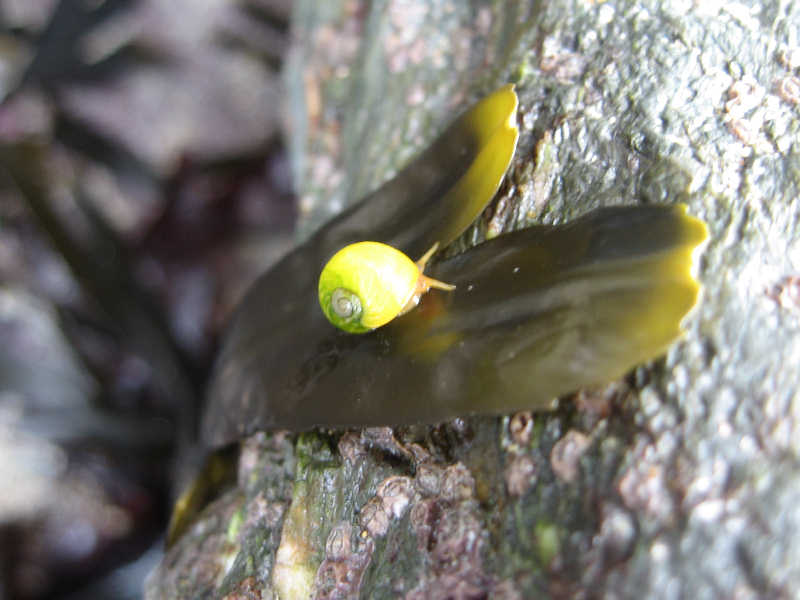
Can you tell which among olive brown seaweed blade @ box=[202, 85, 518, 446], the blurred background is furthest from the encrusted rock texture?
the blurred background

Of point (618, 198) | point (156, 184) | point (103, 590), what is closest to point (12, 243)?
point (156, 184)

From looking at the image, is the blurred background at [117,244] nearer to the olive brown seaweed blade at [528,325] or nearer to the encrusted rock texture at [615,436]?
the encrusted rock texture at [615,436]

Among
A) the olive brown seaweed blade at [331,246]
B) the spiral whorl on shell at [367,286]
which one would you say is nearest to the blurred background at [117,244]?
the olive brown seaweed blade at [331,246]

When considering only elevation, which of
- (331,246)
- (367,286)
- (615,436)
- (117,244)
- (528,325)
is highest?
(117,244)

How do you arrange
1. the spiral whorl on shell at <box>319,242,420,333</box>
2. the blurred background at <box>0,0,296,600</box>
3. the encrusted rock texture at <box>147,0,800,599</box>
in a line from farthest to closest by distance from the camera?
the blurred background at <box>0,0,296,600</box>
the spiral whorl on shell at <box>319,242,420,333</box>
the encrusted rock texture at <box>147,0,800,599</box>

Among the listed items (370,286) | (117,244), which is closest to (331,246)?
(370,286)

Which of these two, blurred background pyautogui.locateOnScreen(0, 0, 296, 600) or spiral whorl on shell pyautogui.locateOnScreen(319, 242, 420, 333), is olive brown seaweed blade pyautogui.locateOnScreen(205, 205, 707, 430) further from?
blurred background pyautogui.locateOnScreen(0, 0, 296, 600)

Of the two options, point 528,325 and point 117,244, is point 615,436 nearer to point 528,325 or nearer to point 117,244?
point 528,325
